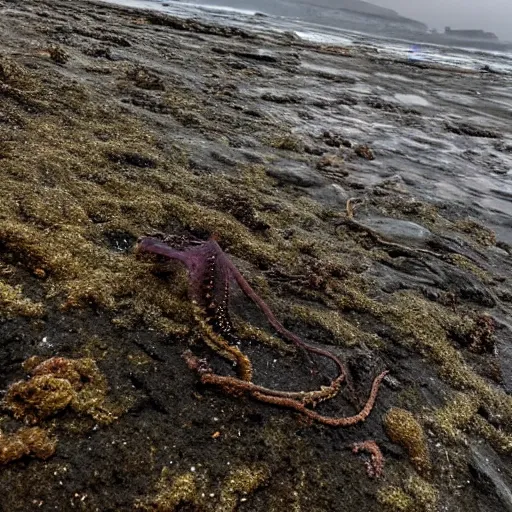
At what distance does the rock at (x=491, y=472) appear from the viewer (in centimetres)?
320

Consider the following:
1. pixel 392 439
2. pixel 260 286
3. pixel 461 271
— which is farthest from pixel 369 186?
pixel 392 439

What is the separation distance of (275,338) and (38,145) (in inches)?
132

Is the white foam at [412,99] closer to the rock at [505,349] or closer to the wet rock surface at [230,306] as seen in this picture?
the wet rock surface at [230,306]

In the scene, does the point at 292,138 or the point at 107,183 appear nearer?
the point at 107,183

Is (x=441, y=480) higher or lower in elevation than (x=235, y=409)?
lower

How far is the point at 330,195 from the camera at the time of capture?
704 centimetres

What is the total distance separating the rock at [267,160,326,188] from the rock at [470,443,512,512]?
4405 mm

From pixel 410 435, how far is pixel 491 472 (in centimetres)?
61

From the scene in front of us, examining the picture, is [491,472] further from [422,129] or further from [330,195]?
[422,129]

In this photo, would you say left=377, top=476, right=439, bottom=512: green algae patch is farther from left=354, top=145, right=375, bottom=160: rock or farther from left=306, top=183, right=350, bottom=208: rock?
left=354, top=145, right=375, bottom=160: rock

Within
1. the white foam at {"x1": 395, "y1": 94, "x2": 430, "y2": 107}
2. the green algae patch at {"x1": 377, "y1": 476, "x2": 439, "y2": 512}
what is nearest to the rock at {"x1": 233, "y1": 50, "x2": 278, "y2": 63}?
the white foam at {"x1": 395, "y1": 94, "x2": 430, "y2": 107}

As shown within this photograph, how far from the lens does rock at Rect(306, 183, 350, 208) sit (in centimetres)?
680

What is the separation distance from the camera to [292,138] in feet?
29.2

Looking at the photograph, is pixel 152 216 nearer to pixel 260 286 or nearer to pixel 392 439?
pixel 260 286
